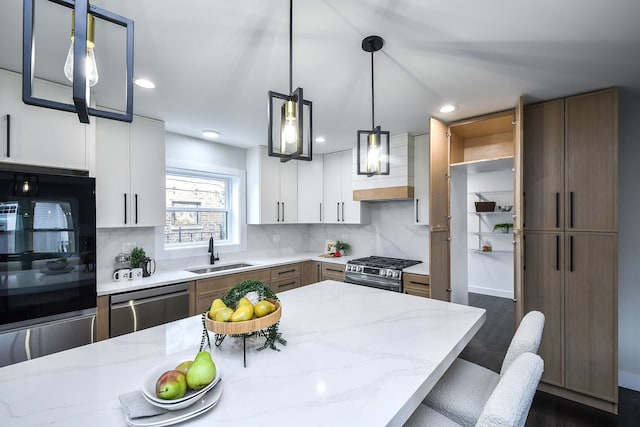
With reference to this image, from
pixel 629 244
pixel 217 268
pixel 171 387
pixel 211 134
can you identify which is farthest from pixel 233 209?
pixel 629 244

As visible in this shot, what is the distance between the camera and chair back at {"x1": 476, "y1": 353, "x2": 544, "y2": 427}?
0.72 m

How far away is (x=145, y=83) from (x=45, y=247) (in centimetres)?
129

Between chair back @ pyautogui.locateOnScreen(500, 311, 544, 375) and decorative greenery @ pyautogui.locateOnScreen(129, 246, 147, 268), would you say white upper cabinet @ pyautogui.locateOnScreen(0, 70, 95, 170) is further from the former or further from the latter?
chair back @ pyautogui.locateOnScreen(500, 311, 544, 375)

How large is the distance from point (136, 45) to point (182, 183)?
2039mm

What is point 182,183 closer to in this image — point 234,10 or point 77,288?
point 77,288

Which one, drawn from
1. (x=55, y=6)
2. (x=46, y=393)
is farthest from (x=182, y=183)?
(x=46, y=393)

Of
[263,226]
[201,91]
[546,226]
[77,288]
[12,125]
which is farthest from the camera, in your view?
[263,226]

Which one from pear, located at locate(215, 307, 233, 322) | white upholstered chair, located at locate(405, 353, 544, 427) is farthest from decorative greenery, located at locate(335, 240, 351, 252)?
white upholstered chair, located at locate(405, 353, 544, 427)

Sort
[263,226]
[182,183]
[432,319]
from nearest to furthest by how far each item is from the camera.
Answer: [432,319]
[182,183]
[263,226]

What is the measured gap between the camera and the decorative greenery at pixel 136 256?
2.80 meters

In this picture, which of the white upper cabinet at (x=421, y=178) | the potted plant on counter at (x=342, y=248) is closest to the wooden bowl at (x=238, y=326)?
the white upper cabinet at (x=421, y=178)

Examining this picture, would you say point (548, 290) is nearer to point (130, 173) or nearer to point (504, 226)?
point (504, 226)

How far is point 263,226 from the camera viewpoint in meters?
4.20

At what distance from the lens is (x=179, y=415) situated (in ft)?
2.67
